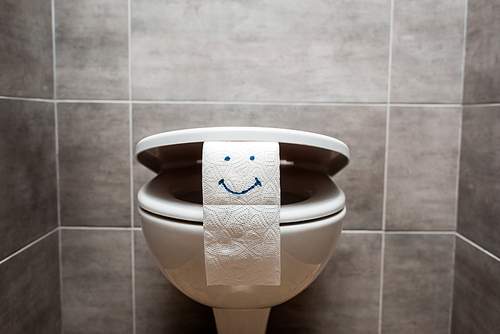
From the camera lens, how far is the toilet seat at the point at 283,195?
1.93 feet

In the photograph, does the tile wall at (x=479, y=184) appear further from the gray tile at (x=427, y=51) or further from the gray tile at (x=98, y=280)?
the gray tile at (x=98, y=280)

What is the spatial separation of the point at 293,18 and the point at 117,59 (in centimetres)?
55

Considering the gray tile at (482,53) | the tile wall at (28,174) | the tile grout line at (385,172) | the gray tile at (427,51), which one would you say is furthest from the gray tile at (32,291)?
the gray tile at (482,53)

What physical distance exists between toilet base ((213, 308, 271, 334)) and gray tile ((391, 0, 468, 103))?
75 cm

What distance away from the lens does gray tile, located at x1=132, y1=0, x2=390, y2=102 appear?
1.04m

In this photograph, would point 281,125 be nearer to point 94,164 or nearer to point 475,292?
point 94,164

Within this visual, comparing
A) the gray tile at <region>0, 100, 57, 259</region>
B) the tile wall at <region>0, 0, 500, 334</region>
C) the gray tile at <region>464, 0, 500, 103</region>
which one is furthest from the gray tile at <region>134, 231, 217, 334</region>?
the gray tile at <region>464, 0, 500, 103</region>

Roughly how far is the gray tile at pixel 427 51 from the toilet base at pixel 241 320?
2.46ft

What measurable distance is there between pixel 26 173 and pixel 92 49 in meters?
0.41

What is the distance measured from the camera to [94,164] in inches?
42.4

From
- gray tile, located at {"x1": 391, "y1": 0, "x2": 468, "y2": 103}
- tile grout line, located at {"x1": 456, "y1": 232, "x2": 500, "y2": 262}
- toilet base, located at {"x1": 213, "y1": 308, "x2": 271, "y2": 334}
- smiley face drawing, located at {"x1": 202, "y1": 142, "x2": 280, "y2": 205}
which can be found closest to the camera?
smiley face drawing, located at {"x1": 202, "y1": 142, "x2": 280, "y2": 205}

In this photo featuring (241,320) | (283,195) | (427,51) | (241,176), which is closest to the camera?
(241,176)

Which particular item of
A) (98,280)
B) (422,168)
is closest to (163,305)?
(98,280)

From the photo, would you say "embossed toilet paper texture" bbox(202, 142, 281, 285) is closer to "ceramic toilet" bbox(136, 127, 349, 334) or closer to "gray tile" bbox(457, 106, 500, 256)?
"ceramic toilet" bbox(136, 127, 349, 334)
